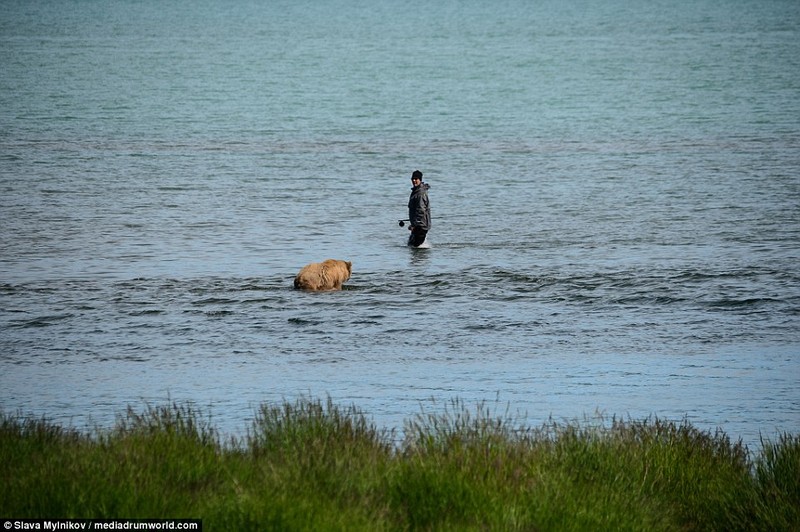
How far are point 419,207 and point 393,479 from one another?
1781cm

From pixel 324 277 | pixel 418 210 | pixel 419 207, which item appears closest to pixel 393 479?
pixel 324 277

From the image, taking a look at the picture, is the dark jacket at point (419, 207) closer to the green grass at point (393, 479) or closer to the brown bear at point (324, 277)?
the brown bear at point (324, 277)

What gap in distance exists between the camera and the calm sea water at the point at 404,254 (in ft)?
55.2

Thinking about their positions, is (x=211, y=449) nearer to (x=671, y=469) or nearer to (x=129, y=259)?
(x=671, y=469)

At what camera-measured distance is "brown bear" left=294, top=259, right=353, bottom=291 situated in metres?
23.3

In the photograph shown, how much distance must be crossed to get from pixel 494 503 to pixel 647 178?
127 ft

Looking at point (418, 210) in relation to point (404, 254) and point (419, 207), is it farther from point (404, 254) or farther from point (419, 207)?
point (404, 254)

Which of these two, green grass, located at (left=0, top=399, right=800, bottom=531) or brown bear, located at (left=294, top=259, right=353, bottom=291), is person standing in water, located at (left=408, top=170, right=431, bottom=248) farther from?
green grass, located at (left=0, top=399, right=800, bottom=531)

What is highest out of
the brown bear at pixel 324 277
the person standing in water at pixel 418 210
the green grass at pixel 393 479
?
the person standing in water at pixel 418 210

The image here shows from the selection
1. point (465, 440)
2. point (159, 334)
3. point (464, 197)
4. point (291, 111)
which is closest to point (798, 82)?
point (291, 111)

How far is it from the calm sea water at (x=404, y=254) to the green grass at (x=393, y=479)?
281 cm

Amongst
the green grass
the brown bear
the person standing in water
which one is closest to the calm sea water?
the brown bear

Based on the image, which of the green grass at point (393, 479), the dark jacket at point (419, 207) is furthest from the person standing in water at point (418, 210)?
the green grass at point (393, 479)

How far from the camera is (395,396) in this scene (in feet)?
52.6
